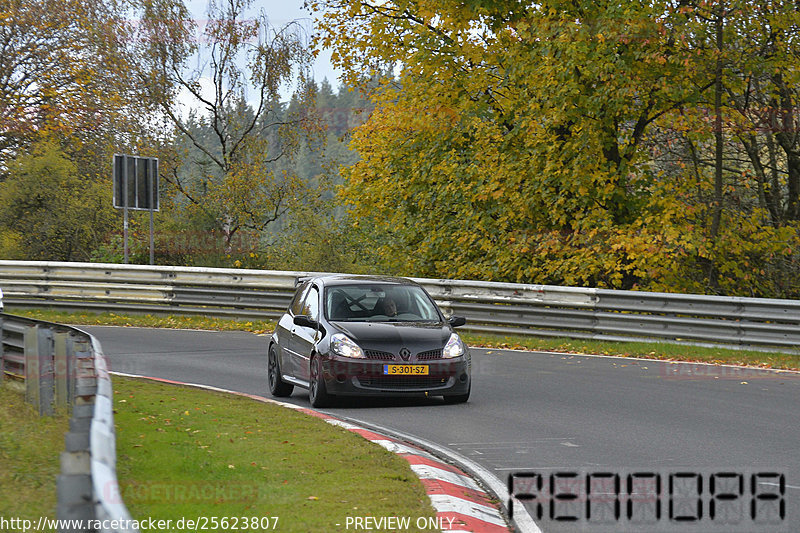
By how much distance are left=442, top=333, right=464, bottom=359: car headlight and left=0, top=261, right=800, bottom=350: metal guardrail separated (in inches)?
295

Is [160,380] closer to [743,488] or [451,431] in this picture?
[451,431]

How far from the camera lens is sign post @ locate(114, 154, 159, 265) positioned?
2442 centimetres

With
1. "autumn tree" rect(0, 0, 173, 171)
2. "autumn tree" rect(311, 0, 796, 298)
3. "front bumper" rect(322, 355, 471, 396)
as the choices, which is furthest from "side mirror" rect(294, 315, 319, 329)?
"autumn tree" rect(0, 0, 173, 171)

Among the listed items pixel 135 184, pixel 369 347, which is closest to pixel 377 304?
pixel 369 347

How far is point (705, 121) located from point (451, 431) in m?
13.8

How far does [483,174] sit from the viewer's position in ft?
81.6

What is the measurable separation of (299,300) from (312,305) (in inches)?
28.8

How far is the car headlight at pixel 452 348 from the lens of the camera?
1249 centimetres

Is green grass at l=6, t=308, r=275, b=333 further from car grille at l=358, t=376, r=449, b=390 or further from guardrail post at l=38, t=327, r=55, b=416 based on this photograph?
guardrail post at l=38, t=327, r=55, b=416

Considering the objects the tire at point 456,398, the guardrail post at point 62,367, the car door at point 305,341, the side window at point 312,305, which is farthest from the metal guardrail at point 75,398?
the tire at point 456,398

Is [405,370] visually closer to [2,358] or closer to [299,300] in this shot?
[299,300]

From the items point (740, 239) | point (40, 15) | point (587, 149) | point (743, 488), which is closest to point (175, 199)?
point (40, 15)

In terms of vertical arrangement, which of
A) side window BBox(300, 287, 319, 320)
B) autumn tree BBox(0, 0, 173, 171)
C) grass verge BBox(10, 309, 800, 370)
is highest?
autumn tree BBox(0, 0, 173, 171)

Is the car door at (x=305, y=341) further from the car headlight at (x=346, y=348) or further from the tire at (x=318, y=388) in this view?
the car headlight at (x=346, y=348)
